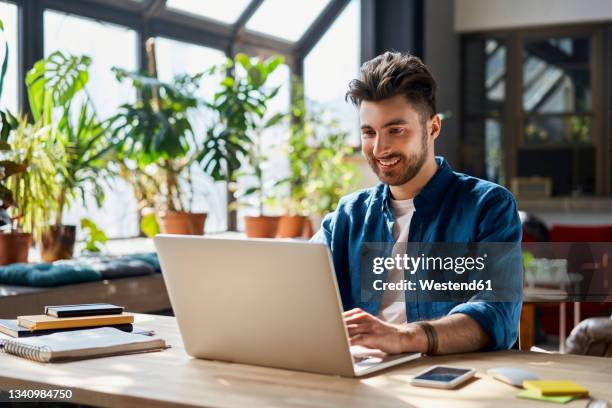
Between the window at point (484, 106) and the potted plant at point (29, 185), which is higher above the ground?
the window at point (484, 106)

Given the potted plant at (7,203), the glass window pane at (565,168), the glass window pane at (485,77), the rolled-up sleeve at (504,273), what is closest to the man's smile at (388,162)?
the rolled-up sleeve at (504,273)

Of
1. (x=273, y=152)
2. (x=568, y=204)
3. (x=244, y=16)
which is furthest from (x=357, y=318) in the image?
(x=568, y=204)

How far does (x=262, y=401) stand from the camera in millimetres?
1374

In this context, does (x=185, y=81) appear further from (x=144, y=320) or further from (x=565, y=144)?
(x=565, y=144)

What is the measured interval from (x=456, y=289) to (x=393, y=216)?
30 centimetres

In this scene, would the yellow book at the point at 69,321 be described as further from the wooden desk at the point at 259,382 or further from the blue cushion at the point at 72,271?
the blue cushion at the point at 72,271

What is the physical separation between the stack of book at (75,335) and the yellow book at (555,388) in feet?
2.66

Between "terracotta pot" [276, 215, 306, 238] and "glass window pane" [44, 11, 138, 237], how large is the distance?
93 centimetres

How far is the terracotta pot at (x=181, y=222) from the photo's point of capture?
4.64m

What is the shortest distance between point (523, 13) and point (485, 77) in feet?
2.27

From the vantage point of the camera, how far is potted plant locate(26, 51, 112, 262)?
3908 mm

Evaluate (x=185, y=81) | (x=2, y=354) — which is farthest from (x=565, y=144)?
(x=2, y=354)

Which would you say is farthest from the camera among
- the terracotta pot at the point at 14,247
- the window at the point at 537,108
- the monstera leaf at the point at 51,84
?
the window at the point at 537,108

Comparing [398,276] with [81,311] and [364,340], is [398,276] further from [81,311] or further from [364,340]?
[81,311]
